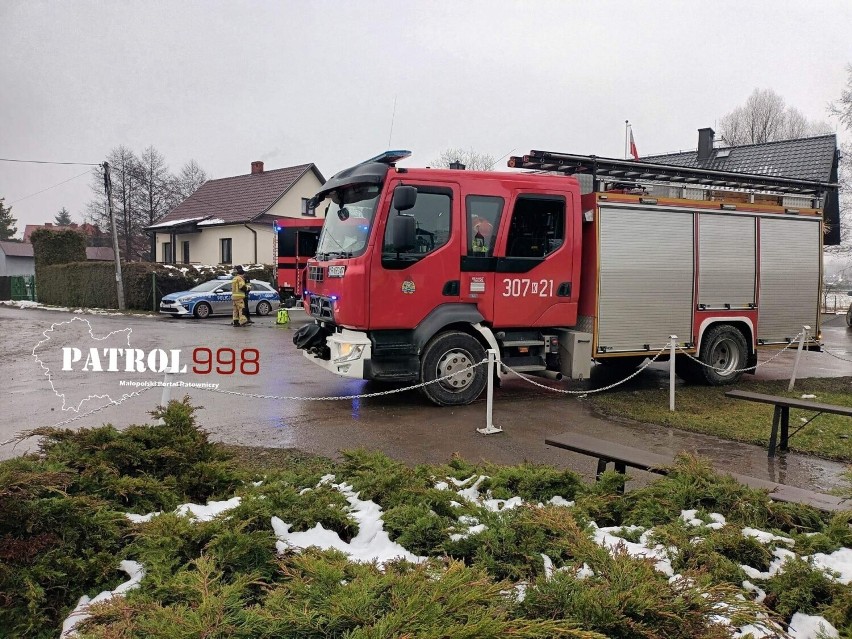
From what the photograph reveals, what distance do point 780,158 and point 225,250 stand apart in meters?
30.1

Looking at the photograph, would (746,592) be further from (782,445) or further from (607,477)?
(782,445)

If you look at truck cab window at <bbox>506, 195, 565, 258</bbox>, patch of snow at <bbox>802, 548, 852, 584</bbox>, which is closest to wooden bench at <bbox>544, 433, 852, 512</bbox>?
patch of snow at <bbox>802, 548, 852, 584</bbox>

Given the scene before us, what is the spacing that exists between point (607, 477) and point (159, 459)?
2813 mm

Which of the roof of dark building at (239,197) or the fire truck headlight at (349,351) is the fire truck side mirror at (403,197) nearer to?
the fire truck headlight at (349,351)

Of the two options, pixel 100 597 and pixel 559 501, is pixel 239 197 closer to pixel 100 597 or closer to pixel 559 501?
pixel 559 501

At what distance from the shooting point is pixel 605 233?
9.21 metres

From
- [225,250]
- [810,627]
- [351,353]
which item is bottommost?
[810,627]

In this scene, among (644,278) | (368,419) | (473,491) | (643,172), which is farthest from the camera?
(643,172)

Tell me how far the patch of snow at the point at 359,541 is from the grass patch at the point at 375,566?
0.18 ft

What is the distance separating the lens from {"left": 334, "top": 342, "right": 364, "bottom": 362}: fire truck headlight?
813 centimetres

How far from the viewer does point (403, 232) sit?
7859 millimetres

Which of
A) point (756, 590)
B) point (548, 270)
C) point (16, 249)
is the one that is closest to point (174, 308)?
point (548, 270)

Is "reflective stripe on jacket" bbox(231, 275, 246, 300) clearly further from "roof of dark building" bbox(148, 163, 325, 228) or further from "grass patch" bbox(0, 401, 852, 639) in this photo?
"roof of dark building" bbox(148, 163, 325, 228)

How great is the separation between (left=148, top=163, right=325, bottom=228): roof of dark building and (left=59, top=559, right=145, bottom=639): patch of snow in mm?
35244
